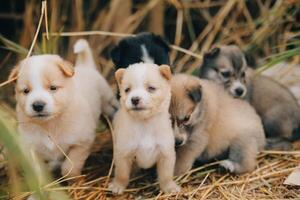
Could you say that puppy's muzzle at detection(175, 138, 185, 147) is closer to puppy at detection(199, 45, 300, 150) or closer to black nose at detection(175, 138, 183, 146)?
black nose at detection(175, 138, 183, 146)

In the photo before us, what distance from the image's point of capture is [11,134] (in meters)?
2.48

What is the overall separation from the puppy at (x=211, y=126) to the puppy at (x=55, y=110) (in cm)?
68

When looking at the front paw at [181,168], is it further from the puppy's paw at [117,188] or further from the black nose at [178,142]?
the puppy's paw at [117,188]

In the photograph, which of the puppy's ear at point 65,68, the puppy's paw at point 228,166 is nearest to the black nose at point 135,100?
the puppy's ear at point 65,68

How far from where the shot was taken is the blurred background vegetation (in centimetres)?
588

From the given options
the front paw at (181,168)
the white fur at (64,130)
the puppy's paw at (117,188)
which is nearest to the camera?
the white fur at (64,130)

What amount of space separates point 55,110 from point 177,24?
297cm

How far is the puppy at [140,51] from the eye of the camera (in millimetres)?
4109

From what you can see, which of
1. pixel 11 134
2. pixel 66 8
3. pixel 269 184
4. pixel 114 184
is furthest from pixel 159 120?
pixel 66 8

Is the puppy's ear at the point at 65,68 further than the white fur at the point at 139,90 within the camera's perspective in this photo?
Yes

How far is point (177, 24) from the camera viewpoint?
623cm

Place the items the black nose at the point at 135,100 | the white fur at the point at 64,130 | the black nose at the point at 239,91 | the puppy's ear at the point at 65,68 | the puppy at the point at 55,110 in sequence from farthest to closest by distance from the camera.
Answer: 1. the black nose at the point at 239,91
2. the white fur at the point at 64,130
3. the puppy's ear at the point at 65,68
4. the puppy at the point at 55,110
5. the black nose at the point at 135,100

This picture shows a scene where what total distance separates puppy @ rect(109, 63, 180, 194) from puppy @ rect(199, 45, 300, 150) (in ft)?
3.48

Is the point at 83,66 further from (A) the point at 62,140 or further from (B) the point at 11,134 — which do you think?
(B) the point at 11,134
